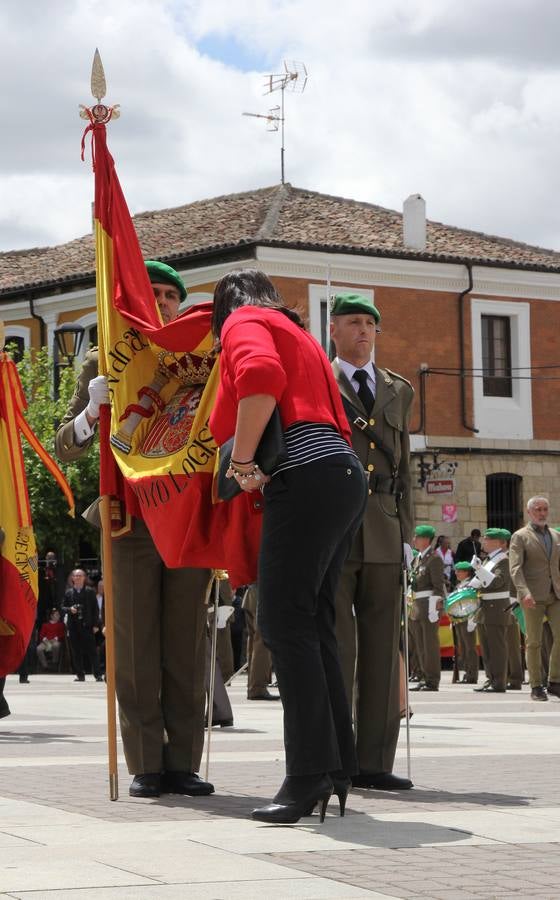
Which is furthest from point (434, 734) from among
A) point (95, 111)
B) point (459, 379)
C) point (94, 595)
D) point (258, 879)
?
point (459, 379)

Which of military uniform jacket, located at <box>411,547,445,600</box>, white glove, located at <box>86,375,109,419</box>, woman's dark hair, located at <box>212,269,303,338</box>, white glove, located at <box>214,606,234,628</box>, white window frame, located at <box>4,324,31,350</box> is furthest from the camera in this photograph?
white window frame, located at <box>4,324,31,350</box>

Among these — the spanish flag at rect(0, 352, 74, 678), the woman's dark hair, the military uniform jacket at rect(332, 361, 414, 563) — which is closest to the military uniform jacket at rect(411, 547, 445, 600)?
the spanish flag at rect(0, 352, 74, 678)

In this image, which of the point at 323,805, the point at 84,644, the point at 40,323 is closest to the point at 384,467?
A: the point at 323,805

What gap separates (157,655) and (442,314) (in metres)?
34.8

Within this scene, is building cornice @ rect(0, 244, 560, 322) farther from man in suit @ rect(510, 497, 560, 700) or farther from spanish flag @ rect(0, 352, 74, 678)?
spanish flag @ rect(0, 352, 74, 678)

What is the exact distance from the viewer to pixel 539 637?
58.9 feet

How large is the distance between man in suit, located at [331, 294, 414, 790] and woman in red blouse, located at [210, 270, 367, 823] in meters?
1.29

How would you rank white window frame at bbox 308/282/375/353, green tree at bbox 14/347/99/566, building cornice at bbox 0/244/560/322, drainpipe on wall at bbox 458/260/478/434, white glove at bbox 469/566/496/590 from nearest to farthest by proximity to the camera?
1. white glove at bbox 469/566/496/590
2. green tree at bbox 14/347/99/566
3. white window frame at bbox 308/282/375/353
4. building cornice at bbox 0/244/560/322
5. drainpipe on wall at bbox 458/260/478/434

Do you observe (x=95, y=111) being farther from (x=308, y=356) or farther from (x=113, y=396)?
(x=308, y=356)

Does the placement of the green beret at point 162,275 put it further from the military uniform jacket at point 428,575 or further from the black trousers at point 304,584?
the military uniform jacket at point 428,575

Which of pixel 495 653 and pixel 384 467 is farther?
pixel 495 653

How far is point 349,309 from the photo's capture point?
26.7 ft

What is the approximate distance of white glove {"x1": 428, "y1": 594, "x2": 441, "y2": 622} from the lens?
68.4 feet

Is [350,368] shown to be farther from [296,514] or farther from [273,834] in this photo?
[273,834]
